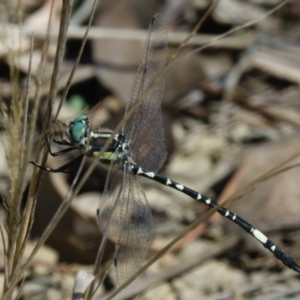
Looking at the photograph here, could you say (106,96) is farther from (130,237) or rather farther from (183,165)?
(130,237)

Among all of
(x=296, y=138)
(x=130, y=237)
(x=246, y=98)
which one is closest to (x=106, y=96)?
(x=246, y=98)

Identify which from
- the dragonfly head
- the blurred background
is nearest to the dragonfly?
the dragonfly head

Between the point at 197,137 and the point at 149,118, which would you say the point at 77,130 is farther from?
Result: the point at 197,137

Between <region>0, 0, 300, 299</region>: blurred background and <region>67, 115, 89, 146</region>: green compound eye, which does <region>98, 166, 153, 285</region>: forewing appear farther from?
<region>0, 0, 300, 299</region>: blurred background

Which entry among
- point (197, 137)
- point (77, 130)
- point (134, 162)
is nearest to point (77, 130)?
point (77, 130)

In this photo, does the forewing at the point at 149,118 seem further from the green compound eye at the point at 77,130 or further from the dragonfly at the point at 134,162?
the green compound eye at the point at 77,130

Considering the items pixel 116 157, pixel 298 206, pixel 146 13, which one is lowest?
pixel 116 157
